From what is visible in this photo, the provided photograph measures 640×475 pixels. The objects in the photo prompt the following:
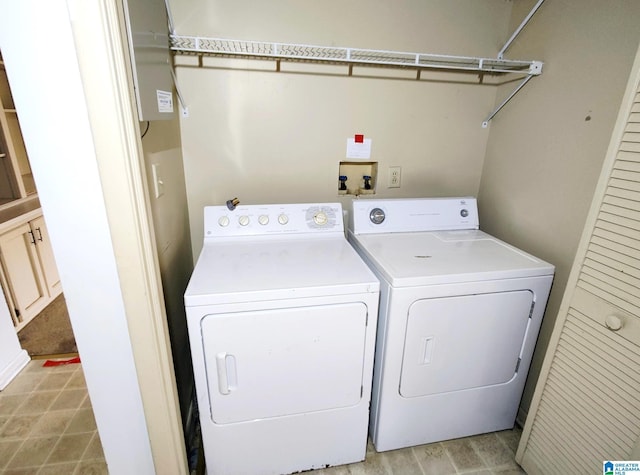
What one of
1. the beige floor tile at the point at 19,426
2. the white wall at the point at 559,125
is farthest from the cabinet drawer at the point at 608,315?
the beige floor tile at the point at 19,426

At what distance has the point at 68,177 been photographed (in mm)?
865

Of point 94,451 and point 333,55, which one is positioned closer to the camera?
point 94,451

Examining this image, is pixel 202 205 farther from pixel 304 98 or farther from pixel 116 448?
pixel 116 448

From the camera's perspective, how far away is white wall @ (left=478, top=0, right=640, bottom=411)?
1.32 m

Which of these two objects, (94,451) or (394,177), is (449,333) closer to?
(394,177)

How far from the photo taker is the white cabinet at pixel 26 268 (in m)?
2.29

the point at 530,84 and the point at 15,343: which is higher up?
the point at 530,84

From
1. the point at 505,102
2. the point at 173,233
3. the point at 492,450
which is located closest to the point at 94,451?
the point at 173,233

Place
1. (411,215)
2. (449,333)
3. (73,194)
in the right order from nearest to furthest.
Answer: (73,194), (449,333), (411,215)

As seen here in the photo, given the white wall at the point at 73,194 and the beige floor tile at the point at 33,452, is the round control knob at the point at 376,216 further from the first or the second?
the beige floor tile at the point at 33,452

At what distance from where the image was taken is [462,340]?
1.43 metres

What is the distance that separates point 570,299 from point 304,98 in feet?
5.13

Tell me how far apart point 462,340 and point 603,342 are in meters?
0.48

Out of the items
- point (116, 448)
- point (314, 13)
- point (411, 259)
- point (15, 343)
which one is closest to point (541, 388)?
point (411, 259)
